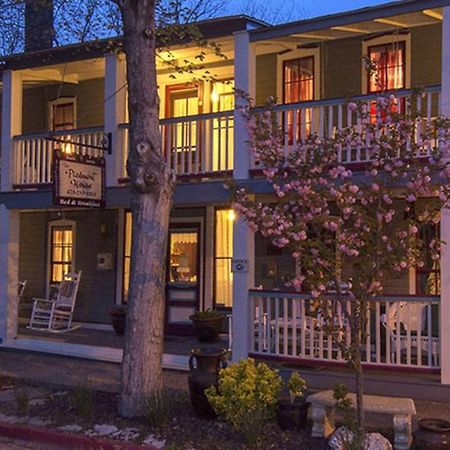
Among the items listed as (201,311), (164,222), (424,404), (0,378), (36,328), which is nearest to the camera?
(164,222)

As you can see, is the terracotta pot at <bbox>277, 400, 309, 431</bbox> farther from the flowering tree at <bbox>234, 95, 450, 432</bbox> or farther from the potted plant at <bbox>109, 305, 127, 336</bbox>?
the potted plant at <bbox>109, 305, 127, 336</bbox>

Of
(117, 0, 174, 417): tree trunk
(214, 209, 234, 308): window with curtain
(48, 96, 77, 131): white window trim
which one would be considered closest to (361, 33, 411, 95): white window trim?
(214, 209, 234, 308): window with curtain

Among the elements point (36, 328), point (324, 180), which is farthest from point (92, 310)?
point (324, 180)

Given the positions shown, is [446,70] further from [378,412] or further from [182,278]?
[182,278]

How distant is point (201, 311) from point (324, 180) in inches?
284

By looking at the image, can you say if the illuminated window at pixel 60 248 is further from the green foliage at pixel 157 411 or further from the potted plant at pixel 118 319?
the green foliage at pixel 157 411

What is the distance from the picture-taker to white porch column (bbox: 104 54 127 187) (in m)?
12.4

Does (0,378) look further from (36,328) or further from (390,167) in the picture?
(390,167)

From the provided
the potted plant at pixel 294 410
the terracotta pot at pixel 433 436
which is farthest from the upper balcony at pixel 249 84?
the terracotta pot at pixel 433 436

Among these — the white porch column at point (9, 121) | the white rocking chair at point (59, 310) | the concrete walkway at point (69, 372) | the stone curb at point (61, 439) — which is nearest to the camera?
the stone curb at point (61, 439)

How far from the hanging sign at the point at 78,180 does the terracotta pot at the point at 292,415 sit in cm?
519

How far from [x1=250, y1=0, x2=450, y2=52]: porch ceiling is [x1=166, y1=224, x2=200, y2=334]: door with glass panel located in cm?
474

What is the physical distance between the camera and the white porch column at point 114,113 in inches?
490

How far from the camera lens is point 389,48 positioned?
41.0 ft
